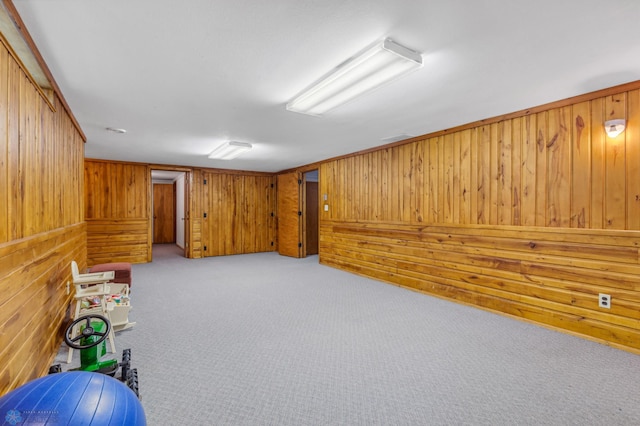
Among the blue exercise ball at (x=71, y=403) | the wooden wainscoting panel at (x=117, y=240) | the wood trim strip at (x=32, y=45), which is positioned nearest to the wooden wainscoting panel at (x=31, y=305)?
the blue exercise ball at (x=71, y=403)

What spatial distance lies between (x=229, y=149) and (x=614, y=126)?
4.68 metres

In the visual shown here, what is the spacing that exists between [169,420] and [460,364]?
6.53 ft

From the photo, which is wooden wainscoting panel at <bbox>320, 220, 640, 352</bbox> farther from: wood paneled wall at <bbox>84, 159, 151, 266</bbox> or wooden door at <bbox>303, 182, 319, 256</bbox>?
wood paneled wall at <bbox>84, 159, 151, 266</bbox>

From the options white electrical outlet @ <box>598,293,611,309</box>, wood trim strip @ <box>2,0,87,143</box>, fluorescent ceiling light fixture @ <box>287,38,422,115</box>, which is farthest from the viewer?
white electrical outlet @ <box>598,293,611,309</box>

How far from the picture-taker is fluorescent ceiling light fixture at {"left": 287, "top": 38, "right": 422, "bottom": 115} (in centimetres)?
187

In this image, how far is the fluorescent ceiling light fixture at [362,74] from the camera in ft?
6.15

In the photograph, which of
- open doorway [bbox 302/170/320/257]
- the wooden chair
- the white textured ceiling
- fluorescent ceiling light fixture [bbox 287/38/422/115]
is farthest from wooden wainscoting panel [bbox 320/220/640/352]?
the wooden chair

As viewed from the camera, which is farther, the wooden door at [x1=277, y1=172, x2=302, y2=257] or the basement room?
the wooden door at [x1=277, y1=172, x2=302, y2=257]

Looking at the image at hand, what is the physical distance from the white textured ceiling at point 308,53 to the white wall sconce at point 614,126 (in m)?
0.31

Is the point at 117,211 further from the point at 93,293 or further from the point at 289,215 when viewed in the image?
the point at 93,293

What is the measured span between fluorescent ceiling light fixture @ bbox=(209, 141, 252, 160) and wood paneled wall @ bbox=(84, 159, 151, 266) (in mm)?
2098

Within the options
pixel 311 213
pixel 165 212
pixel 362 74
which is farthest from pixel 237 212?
pixel 362 74

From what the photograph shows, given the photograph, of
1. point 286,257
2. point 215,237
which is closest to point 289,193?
point 286,257

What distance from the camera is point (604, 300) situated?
8.51 feet
